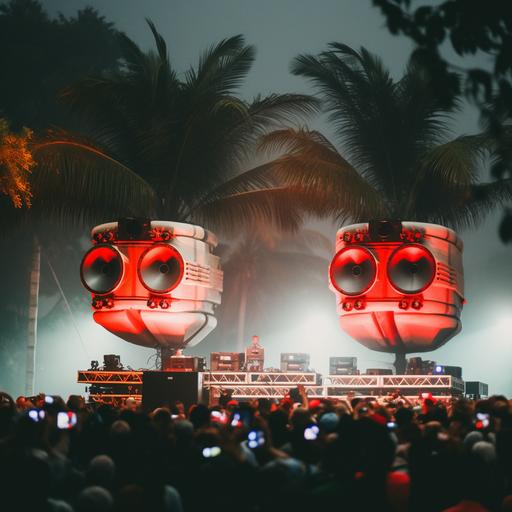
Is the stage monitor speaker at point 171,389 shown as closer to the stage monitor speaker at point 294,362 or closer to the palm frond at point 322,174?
the stage monitor speaker at point 294,362

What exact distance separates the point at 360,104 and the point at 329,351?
2783 cm

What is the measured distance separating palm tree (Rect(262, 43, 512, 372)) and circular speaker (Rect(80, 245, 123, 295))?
4.82 metres

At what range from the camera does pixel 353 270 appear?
77.7ft

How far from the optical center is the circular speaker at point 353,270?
2348 cm

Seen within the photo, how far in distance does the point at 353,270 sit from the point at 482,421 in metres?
11.8

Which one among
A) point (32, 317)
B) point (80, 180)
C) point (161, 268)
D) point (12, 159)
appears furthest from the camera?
point (32, 317)

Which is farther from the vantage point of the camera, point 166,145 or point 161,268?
point 166,145

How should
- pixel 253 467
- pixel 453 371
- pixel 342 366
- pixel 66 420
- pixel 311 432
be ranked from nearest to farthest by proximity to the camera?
pixel 253 467 < pixel 311 432 < pixel 66 420 < pixel 453 371 < pixel 342 366

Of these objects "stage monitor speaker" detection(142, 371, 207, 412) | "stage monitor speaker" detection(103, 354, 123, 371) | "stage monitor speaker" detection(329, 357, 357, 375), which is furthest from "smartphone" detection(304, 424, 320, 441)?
"stage monitor speaker" detection(103, 354, 123, 371)

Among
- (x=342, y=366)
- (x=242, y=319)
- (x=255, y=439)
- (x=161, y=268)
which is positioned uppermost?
(x=242, y=319)

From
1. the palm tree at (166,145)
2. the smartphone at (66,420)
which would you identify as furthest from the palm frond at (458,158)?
the smartphone at (66,420)


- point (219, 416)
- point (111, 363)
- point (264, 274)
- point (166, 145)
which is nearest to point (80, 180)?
point (166, 145)

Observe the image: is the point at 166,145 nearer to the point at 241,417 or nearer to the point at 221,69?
the point at 221,69

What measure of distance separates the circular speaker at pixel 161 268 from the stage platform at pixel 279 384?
2118mm
